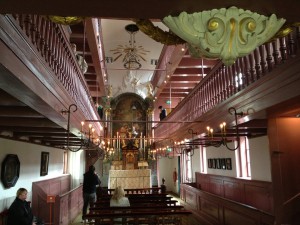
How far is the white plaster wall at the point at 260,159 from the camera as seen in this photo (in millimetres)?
8609

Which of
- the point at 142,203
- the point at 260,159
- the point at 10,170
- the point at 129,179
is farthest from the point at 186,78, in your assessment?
the point at 10,170

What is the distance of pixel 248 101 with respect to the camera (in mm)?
5344

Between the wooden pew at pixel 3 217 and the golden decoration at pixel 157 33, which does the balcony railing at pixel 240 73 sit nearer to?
the golden decoration at pixel 157 33

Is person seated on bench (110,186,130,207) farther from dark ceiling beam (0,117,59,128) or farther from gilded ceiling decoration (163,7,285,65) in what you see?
gilded ceiling decoration (163,7,285,65)

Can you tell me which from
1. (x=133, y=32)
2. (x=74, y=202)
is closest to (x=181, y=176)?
(x=74, y=202)

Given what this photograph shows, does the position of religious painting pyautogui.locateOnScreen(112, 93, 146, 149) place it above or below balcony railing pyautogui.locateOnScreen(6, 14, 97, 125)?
above

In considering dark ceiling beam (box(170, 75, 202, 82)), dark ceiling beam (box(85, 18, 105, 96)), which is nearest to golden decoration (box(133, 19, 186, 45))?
dark ceiling beam (box(85, 18, 105, 96))

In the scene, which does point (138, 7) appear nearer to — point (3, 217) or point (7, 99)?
point (7, 99)

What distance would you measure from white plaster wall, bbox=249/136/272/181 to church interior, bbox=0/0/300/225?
0.16 ft

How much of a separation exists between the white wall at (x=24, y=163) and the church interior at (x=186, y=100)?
0.12ft

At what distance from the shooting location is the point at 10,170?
7887mm

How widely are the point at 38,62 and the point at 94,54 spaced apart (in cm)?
Result: 784

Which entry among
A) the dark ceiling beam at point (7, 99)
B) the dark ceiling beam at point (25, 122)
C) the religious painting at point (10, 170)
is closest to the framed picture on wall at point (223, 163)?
the religious painting at point (10, 170)

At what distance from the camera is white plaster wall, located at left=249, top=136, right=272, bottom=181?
8.61 meters
